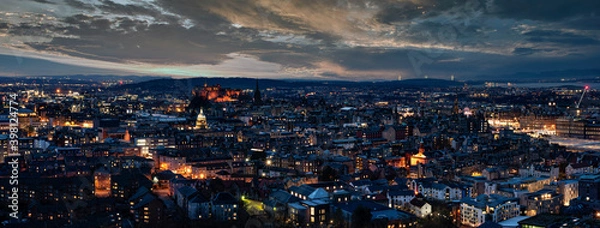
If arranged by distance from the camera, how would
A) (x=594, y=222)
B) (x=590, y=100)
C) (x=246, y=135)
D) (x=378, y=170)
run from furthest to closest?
(x=590, y=100)
(x=246, y=135)
(x=378, y=170)
(x=594, y=222)

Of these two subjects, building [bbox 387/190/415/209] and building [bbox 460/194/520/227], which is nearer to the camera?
building [bbox 460/194/520/227]

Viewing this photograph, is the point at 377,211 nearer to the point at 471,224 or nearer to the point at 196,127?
the point at 471,224

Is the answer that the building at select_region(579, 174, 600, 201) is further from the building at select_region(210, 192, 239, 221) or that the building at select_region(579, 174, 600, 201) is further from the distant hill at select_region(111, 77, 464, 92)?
the distant hill at select_region(111, 77, 464, 92)

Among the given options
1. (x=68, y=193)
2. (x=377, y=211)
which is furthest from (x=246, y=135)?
(x=377, y=211)

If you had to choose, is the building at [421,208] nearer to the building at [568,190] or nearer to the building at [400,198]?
the building at [400,198]

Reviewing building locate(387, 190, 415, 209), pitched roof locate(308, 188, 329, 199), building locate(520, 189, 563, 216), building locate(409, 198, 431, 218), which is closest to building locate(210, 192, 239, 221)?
pitched roof locate(308, 188, 329, 199)

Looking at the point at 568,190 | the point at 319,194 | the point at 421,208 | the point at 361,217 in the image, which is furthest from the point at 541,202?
the point at 319,194

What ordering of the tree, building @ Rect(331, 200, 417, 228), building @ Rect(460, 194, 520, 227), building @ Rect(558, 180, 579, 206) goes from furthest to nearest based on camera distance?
building @ Rect(558, 180, 579, 206) < building @ Rect(460, 194, 520, 227) < building @ Rect(331, 200, 417, 228) < the tree

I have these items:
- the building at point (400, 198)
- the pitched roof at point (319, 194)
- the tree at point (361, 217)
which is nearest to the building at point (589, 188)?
the building at point (400, 198)
